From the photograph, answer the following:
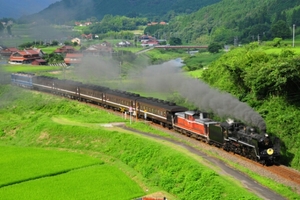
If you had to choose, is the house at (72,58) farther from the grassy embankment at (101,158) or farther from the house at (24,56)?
the grassy embankment at (101,158)

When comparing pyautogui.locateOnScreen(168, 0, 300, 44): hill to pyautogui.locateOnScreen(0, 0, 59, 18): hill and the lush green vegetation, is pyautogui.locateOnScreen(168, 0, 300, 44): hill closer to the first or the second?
pyautogui.locateOnScreen(0, 0, 59, 18): hill

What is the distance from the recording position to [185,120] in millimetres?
39562

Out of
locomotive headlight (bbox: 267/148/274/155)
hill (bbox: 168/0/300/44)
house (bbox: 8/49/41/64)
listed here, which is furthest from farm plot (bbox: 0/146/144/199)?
hill (bbox: 168/0/300/44)

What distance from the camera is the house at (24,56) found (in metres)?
102

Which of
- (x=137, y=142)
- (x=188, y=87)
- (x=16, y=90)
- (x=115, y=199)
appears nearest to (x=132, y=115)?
(x=188, y=87)

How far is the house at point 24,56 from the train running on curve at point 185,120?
1271 inches

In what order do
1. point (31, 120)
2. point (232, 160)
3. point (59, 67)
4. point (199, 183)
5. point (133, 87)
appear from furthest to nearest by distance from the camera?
point (59, 67)
point (133, 87)
point (31, 120)
point (232, 160)
point (199, 183)

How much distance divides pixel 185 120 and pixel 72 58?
60.9 m

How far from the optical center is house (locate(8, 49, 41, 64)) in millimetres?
101500

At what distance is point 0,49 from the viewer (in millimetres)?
96875

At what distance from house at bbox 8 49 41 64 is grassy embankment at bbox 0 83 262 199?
155 ft

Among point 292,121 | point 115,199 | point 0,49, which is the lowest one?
point 115,199

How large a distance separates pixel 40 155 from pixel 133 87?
33101 mm

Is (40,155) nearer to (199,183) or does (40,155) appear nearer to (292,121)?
(199,183)
